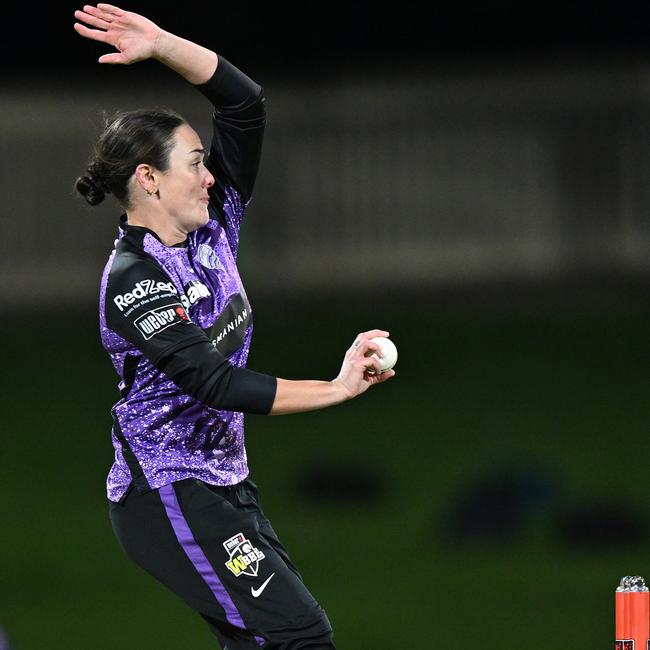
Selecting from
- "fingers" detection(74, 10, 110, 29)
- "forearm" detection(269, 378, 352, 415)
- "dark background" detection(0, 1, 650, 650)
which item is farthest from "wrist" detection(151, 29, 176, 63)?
"dark background" detection(0, 1, 650, 650)

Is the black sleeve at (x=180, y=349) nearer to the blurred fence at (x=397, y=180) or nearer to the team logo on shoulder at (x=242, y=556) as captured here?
the team logo on shoulder at (x=242, y=556)

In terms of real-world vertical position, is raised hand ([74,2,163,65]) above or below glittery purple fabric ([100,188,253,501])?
above

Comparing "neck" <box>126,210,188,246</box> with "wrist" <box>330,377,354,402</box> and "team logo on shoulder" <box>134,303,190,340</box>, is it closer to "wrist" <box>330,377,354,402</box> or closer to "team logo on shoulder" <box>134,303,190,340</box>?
"team logo on shoulder" <box>134,303,190,340</box>

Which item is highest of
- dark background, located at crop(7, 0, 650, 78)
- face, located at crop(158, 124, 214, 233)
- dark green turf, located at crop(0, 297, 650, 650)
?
dark background, located at crop(7, 0, 650, 78)

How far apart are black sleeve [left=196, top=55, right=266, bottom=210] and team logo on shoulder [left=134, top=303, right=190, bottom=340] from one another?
455mm

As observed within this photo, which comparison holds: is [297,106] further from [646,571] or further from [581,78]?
[646,571]

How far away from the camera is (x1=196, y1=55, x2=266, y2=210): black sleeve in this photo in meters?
2.96

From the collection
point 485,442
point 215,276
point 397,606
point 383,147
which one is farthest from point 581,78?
point 215,276

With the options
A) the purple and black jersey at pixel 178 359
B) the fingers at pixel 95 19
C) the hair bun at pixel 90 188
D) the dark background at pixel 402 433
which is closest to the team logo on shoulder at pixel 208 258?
the purple and black jersey at pixel 178 359

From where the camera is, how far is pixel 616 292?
11008mm

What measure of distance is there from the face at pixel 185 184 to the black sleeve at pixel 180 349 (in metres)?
0.18

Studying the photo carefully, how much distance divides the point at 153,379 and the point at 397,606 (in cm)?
239

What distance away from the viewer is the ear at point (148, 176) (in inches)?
108

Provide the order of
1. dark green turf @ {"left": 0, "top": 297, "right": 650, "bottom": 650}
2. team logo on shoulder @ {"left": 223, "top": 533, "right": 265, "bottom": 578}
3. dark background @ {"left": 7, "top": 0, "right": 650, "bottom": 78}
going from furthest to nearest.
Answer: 1. dark background @ {"left": 7, "top": 0, "right": 650, "bottom": 78}
2. dark green turf @ {"left": 0, "top": 297, "right": 650, "bottom": 650}
3. team logo on shoulder @ {"left": 223, "top": 533, "right": 265, "bottom": 578}
